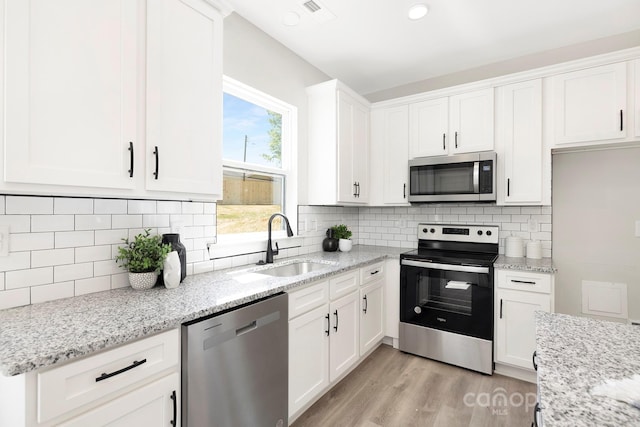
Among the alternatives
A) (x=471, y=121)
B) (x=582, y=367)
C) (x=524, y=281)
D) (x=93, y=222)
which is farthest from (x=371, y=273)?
(x=93, y=222)

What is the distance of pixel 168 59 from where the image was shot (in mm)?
1507

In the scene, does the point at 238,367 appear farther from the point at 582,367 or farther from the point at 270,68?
the point at 270,68

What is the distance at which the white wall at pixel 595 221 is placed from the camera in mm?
2557

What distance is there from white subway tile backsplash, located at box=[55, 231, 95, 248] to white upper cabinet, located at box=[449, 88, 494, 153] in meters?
2.86

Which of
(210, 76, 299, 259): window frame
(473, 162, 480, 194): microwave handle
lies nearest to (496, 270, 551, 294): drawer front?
(473, 162, 480, 194): microwave handle

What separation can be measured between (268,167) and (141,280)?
1425 millimetres

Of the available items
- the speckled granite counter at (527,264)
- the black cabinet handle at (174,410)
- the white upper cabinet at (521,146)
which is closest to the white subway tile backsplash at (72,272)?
the black cabinet handle at (174,410)

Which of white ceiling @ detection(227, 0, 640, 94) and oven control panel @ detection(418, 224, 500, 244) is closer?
white ceiling @ detection(227, 0, 640, 94)

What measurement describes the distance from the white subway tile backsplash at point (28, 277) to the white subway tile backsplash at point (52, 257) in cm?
3

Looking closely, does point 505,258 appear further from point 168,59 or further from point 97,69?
point 97,69

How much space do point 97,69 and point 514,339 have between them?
313cm

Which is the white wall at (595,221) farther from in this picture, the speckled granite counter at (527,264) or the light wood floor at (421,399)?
the light wood floor at (421,399)

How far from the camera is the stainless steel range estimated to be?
2.52 meters

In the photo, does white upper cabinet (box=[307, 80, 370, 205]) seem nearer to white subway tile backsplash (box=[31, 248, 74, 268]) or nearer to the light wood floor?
the light wood floor
